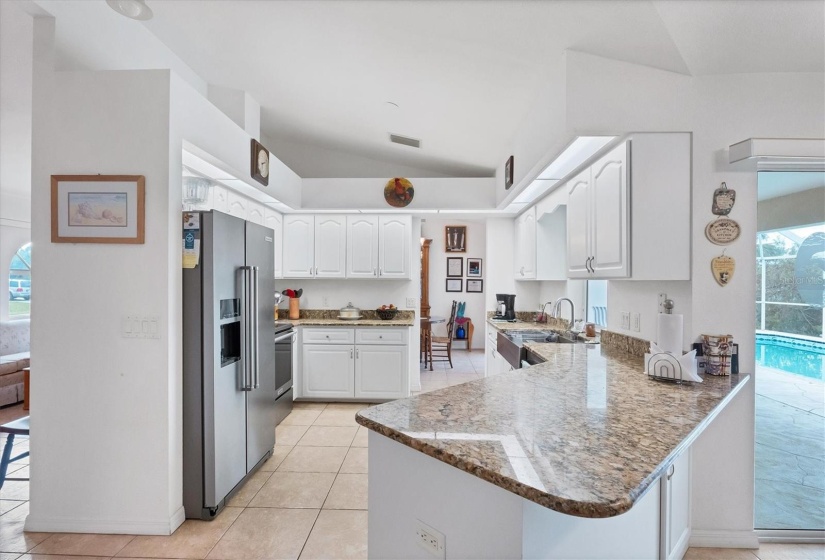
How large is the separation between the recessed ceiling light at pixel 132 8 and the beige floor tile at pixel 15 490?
2958mm

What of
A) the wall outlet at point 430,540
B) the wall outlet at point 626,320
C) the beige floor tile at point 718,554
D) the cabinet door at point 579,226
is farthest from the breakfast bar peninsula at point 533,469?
the cabinet door at point 579,226

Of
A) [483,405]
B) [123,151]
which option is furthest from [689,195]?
[123,151]

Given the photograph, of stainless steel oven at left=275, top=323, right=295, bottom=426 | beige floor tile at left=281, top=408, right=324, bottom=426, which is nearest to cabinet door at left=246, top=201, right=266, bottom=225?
stainless steel oven at left=275, top=323, right=295, bottom=426

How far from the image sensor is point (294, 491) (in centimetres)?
250

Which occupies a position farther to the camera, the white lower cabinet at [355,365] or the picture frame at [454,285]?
the picture frame at [454,285]

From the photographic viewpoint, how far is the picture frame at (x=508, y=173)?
11.5 feet

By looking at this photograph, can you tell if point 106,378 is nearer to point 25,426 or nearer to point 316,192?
point 25,426

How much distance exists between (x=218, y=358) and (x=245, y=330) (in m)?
0.29

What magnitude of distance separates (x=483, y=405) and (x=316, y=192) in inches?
146

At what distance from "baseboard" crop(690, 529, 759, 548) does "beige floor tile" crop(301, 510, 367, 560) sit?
64.7 inches

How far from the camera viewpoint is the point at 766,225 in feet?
6.58

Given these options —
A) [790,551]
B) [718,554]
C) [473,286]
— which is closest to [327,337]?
[718,554]

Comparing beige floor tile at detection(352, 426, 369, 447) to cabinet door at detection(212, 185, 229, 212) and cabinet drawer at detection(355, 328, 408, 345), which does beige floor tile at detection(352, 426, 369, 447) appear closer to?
cabinet drawer at detection(355, 328, 408, 345)

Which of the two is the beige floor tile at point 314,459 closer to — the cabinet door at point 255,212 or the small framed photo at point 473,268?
the cabinet door at point 255,212
